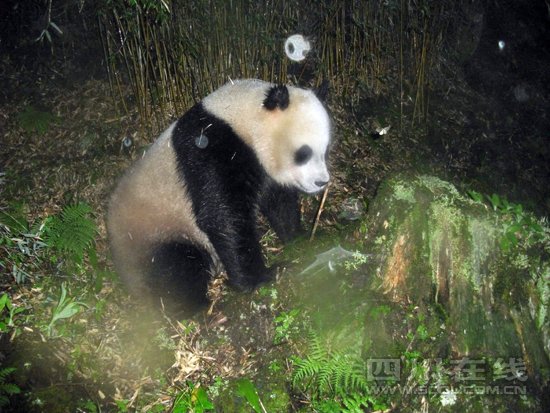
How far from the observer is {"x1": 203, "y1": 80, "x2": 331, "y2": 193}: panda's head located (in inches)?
160

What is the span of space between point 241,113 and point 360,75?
10.3 feet

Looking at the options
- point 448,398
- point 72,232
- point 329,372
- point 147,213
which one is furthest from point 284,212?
point 448,398

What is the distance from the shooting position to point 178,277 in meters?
4.28

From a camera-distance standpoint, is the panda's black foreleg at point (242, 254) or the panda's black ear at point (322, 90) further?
the panda's black ear at point (322, 90)

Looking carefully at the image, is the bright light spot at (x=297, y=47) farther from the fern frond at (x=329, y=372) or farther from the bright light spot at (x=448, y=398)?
the bright light spot at (x=448, y=398)

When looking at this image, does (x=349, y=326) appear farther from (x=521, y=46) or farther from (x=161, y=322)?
(x=521, y=46)

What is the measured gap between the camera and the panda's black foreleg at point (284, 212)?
4668 mm

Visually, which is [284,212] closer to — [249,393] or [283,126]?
[283,126]

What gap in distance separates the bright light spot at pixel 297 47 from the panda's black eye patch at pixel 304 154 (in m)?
2.17

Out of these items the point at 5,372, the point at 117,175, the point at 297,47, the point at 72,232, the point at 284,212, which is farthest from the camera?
the point at 297,47

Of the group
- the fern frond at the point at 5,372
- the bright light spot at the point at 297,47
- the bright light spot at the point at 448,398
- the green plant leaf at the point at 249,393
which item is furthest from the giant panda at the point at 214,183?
the bright light spot at the point at 448,398

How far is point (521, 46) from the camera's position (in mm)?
7629

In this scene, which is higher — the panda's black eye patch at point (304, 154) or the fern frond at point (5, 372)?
the panda's black eye patch at point (304, 154)

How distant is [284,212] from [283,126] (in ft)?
3.59
